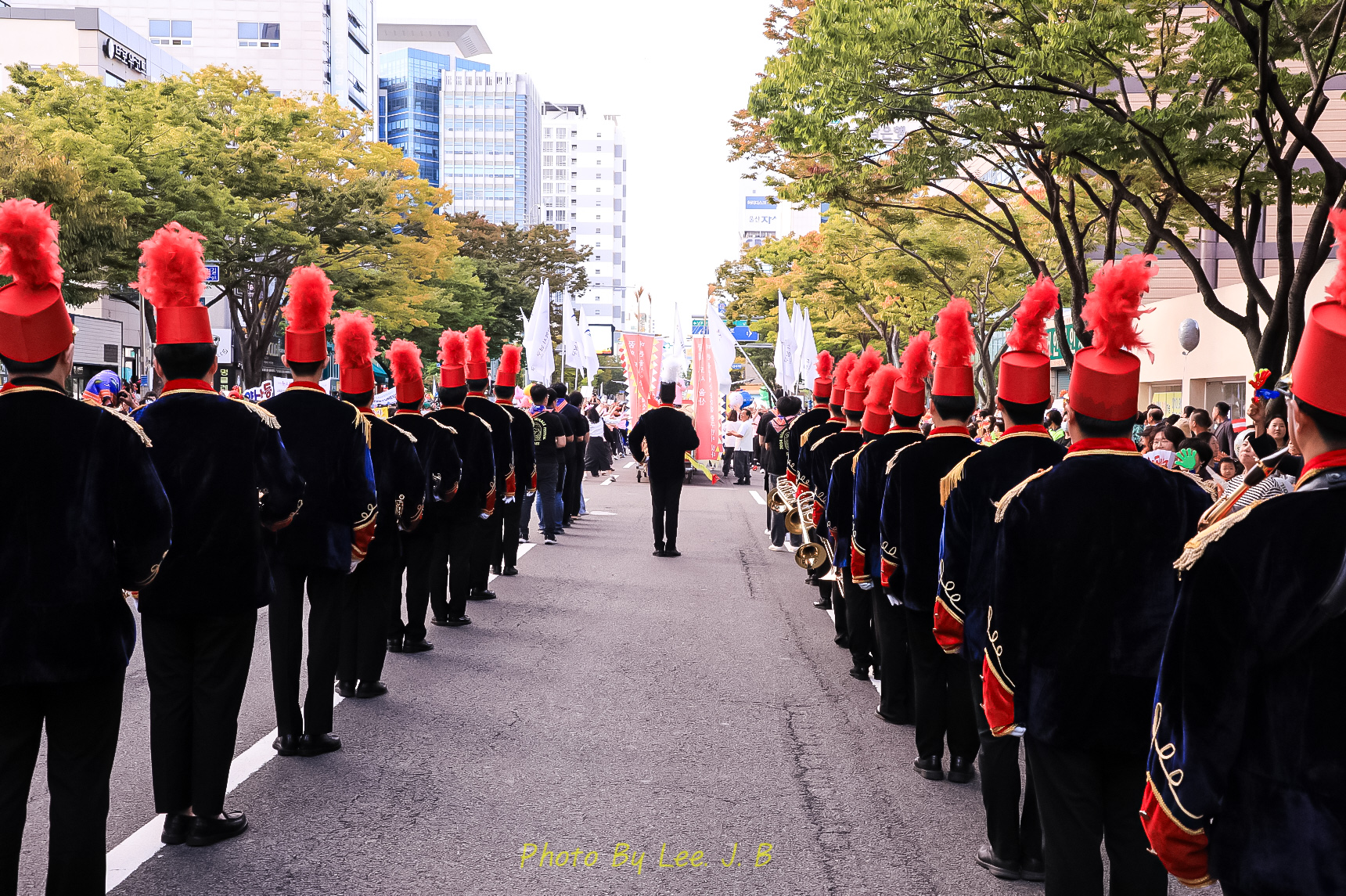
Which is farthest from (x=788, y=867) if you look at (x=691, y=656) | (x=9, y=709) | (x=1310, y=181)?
(x=1310, y=181)

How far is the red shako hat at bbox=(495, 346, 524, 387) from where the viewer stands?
12430 millimetres

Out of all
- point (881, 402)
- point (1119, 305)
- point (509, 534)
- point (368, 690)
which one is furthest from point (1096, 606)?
point (509, 534)

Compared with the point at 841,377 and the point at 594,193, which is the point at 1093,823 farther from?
the point at 594,193

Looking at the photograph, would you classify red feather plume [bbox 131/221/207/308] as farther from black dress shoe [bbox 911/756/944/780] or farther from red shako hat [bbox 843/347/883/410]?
red shako hat [bbox 843/347/883/410]

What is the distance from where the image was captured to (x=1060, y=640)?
3.61 metres

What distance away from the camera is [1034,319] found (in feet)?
15.4

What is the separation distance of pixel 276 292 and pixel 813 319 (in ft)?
62.9

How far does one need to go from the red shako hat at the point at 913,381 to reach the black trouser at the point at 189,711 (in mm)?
3558

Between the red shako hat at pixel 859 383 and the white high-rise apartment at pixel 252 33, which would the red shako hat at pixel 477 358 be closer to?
the red shako hat at pixel 859 383

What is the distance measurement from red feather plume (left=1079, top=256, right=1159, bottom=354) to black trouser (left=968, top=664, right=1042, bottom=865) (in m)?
1.42

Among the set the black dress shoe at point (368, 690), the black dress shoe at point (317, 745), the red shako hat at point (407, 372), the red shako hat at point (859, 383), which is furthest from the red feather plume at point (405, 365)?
the red shako hat at point (859, 383)

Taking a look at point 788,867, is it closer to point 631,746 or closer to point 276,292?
point 631,746

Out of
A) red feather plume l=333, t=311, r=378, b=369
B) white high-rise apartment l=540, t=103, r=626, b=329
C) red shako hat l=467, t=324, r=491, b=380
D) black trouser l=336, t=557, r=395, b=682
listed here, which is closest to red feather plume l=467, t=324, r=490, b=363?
red shako hat l=467, t=324, r=491, b=380

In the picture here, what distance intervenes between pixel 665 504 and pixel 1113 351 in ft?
36.5
